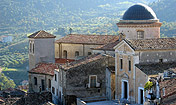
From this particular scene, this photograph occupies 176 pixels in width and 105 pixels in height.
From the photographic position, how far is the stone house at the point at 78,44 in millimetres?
49825

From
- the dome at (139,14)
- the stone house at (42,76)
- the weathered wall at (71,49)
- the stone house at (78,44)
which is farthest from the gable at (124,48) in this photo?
the weathered wall at (71,49)

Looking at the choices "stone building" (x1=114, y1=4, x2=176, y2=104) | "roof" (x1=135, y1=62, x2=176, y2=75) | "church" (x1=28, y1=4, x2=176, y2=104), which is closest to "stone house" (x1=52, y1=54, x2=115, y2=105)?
"church" (x1=28, y1=4, x2=176, y2=104)

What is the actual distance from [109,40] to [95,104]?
40.6 feet

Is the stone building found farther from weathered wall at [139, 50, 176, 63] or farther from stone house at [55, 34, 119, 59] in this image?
stone house at [55, 34, 119, 59]

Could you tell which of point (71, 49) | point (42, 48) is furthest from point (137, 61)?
point (42, 48)

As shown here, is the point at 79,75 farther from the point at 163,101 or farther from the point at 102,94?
the point at 163,101

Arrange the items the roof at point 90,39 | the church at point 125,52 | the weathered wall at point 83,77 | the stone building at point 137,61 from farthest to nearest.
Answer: the roof at point 90,39, the weathered wall at point 83,77, the church at point 125,52, the stone building at point 137,61

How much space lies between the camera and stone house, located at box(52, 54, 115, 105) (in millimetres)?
40125

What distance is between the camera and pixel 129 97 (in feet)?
122

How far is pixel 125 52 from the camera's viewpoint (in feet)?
123

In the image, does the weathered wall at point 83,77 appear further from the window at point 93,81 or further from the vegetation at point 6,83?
the vegetation at point 6,83

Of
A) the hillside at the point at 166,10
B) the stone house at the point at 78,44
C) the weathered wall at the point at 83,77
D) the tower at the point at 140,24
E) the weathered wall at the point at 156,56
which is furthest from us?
the hillside at the point at 166,10

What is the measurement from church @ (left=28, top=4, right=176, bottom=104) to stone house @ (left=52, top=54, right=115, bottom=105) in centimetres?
86

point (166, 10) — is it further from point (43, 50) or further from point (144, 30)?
point (144, 30)
